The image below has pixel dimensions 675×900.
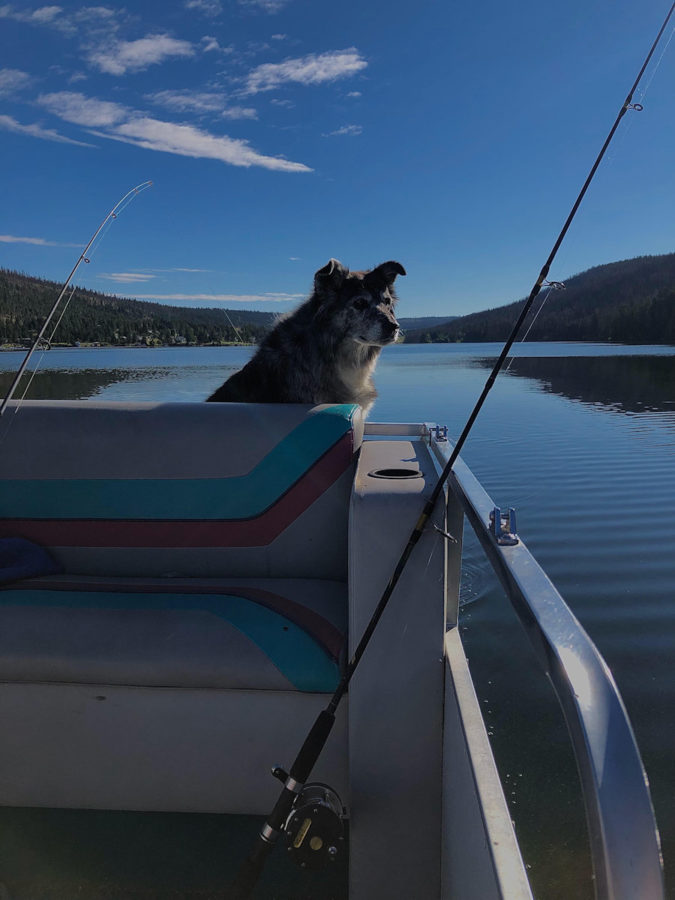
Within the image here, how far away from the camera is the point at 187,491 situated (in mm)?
2666

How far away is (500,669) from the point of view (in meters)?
3.53

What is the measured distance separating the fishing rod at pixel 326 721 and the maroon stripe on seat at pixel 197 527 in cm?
77

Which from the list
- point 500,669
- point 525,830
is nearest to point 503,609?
point 500,669

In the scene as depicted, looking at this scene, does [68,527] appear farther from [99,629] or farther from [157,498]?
[99,629]

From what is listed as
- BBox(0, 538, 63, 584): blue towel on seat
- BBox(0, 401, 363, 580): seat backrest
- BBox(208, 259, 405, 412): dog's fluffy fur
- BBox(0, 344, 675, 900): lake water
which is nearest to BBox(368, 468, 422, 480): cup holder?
BBox(0, 401, 363, 580): seat backrest

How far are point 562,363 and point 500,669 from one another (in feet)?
111

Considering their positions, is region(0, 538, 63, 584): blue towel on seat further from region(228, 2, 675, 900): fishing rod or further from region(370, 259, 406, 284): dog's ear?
region(370, 259, 406, 284): dog's ear

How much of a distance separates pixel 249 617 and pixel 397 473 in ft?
2.41

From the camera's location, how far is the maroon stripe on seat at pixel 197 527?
2.55 metres

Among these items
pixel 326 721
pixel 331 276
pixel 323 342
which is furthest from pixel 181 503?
pixel 331 276

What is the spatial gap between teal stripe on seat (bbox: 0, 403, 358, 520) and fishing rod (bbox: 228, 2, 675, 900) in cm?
85

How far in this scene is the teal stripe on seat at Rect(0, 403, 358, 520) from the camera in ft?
8.46

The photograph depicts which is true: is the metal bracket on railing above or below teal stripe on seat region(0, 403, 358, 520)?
above

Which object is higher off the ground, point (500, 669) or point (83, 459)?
point (83, 459)
